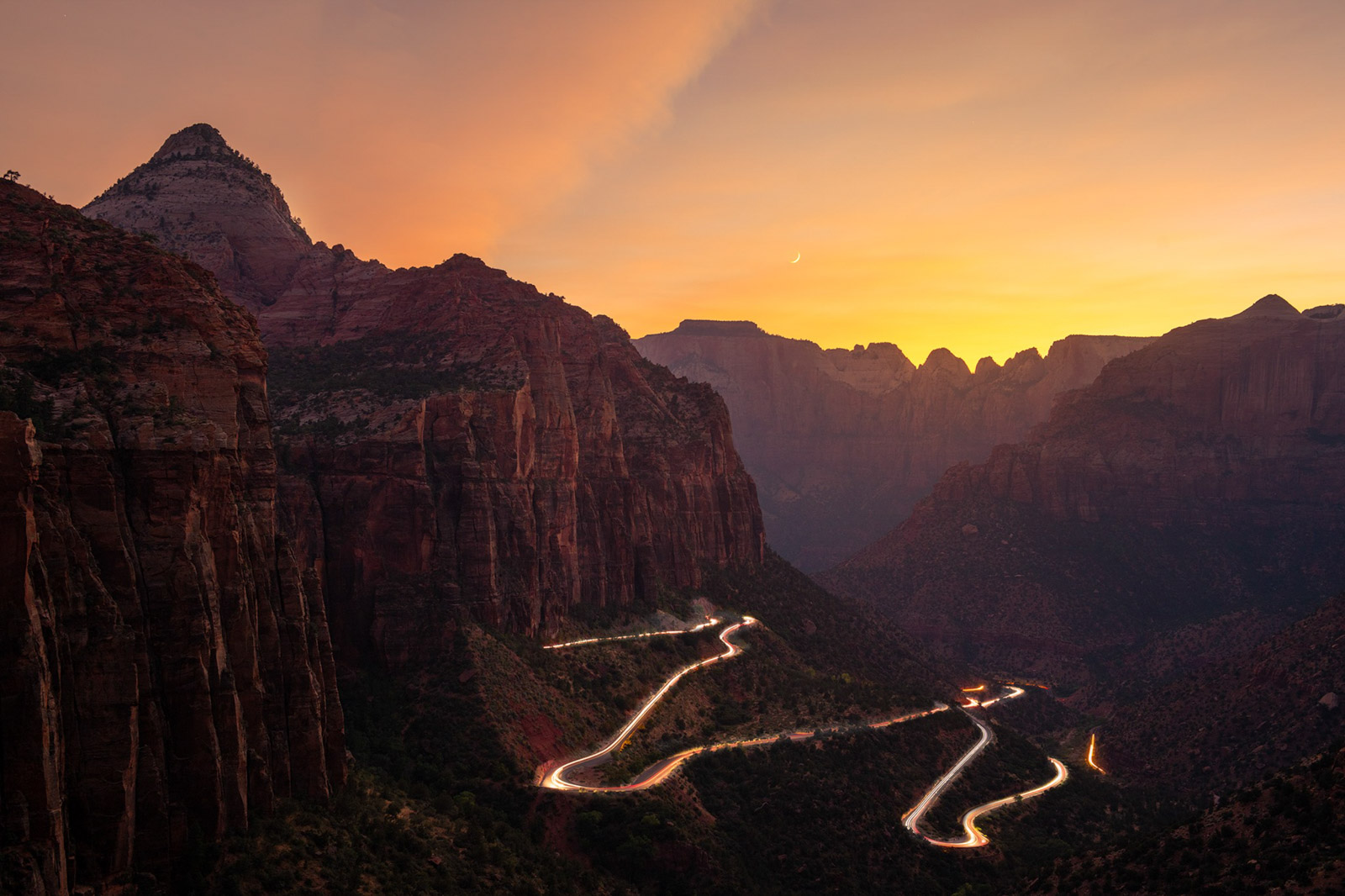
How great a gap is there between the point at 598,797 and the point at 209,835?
1162 inches

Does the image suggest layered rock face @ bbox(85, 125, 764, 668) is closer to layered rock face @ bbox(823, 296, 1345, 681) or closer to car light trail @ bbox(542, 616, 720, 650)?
car light trail @ bbox(542, 616, 720, 650)

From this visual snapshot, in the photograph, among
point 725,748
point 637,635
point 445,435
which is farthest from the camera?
point 637,635

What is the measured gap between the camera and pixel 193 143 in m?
110

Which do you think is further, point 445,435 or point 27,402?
point 445,435

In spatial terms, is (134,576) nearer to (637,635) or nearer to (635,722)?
(635,722)

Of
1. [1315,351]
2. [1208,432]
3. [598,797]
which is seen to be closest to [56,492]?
[598,797]

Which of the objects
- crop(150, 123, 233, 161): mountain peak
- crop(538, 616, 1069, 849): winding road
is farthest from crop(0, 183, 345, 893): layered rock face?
crop(150, 123, 233, 161): mountain peak

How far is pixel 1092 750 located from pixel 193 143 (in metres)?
107

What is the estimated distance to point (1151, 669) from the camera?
13488 centimetres

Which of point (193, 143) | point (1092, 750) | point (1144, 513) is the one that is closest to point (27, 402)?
point (193, 143)

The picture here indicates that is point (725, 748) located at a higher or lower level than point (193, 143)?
lower

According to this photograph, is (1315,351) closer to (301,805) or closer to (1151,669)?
(1151,669)

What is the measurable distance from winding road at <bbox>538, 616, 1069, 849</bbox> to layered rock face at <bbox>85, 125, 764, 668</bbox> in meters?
9.70

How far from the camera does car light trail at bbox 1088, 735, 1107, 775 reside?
322 feet
